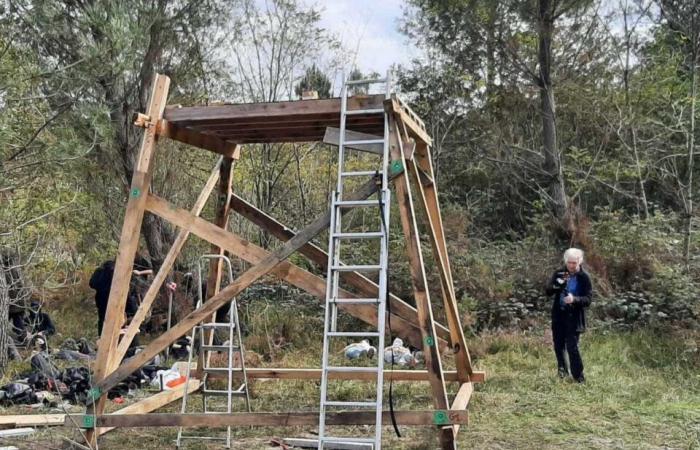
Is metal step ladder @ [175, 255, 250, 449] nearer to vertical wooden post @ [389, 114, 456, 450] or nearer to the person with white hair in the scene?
vertical wooden post @ [389, 114, 456, 450]

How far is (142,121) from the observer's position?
5.74 metres

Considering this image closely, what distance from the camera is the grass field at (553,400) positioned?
577 cm

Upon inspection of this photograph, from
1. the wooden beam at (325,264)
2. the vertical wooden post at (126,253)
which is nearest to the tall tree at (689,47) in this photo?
the wooden beam at (325,264)

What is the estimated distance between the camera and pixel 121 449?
19.0ft

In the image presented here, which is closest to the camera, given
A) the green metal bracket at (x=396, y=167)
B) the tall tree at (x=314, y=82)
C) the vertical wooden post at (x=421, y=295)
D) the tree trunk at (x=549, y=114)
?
the vertical wooden post at (x=421, y=295)

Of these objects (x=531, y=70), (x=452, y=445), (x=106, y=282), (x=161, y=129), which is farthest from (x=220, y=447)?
(x=531, y=70)

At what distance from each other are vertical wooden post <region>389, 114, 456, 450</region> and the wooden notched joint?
2151 mm

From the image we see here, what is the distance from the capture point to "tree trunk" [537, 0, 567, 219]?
13.5 m

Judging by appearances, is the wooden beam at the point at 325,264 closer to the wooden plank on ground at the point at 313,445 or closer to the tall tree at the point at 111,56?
the wooden plank on ground at the point at 313,445

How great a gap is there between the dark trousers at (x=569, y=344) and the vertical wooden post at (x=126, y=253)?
4897mm

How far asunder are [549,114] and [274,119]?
9742mm

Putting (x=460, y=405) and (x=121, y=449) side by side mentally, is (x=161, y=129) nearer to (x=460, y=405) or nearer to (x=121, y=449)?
(x=121, y=449)

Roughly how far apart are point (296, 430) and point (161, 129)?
3.10 meters

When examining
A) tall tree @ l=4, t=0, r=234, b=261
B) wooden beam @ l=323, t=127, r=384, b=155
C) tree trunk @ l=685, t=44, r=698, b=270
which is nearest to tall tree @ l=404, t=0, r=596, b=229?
tree trunk @ l=685, t=44, r=698, b=270
